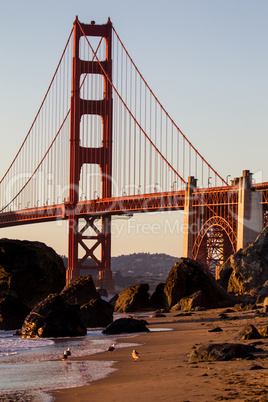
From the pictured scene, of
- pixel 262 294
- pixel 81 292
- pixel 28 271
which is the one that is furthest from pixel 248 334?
pixel 81 292

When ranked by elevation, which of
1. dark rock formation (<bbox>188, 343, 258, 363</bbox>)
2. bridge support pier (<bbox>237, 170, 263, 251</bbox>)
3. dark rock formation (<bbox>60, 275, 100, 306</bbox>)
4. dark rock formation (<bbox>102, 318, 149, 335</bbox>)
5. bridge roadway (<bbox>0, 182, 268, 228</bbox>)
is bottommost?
dark rock formation (<bbox>102, 318, 149, 335</bbox>)

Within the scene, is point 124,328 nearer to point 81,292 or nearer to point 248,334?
point 248,334

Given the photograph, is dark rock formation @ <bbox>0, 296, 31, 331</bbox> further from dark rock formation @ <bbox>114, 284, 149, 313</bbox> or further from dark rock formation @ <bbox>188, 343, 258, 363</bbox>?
dark rock formation @ <bbox>188, 343, 258, 363</bbox>

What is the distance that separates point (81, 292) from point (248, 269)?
756 cm

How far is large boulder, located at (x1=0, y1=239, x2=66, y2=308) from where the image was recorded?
22.3 m

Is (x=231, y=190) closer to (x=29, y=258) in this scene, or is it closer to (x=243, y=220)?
(x=243, y=220)

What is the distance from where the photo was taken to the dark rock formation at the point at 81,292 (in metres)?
25.9

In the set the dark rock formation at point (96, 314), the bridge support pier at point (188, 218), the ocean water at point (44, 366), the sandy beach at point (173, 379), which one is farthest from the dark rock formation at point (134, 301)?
the bridge support pier at point (188, 218)

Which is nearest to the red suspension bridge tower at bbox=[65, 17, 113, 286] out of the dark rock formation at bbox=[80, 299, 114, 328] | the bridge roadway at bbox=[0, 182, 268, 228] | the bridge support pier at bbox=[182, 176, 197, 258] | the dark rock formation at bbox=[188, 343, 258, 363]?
the bridge roadway at bbox=[0, 182, 268, 228]

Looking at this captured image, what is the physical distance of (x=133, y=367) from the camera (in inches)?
396

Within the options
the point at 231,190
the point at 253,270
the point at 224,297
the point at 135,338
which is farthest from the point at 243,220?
the point at 135,338

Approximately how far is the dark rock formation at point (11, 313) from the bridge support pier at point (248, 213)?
94.8 ft

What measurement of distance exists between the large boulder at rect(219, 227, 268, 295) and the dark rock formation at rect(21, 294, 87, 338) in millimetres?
13018

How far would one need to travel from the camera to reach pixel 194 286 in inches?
987
